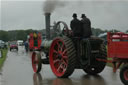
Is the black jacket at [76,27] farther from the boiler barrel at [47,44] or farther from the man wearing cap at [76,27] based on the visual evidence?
the boiler barrel at [47,44]

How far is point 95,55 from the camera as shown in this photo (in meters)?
9.05

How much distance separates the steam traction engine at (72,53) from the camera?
8836 millimetres

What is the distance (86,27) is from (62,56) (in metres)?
1.36

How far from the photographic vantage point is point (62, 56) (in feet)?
30.8

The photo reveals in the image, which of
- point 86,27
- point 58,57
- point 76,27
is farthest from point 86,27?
point 58,57

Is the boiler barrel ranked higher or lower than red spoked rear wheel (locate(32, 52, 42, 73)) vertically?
higher

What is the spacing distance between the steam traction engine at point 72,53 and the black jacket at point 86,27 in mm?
247

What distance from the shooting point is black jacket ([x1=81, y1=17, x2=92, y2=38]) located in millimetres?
9273

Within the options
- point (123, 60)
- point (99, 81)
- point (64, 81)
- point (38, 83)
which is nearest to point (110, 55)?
point (123, 60)

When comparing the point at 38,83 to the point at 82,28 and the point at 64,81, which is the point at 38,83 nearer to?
the point at 64,81

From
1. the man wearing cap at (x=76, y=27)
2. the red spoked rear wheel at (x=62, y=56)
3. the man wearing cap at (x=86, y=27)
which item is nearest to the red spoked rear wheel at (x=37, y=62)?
the red spoked rear wheel at (x=62, y=56)

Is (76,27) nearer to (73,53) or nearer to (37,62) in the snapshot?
(73,53)

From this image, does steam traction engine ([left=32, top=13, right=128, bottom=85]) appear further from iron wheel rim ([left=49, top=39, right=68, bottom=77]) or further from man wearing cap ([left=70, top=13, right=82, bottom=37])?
man wearing cap ([left=70, top=13, right=82, bottom=37])

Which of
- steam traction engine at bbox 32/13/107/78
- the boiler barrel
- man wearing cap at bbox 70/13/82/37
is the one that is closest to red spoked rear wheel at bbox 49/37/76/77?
steam traction engine at bbox 32/13/107/78
